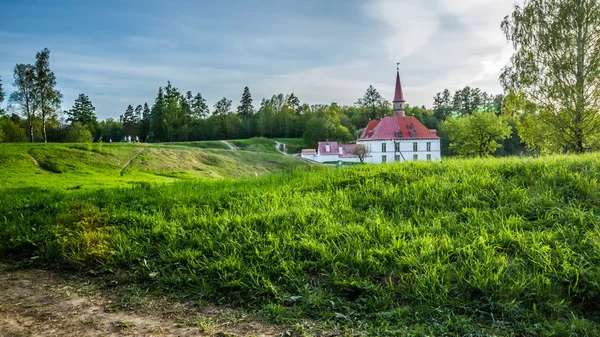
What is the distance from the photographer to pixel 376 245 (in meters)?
4.61

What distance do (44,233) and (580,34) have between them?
2324 cm

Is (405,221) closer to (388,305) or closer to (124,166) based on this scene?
(388,305)

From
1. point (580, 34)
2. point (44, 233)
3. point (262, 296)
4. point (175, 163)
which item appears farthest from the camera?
point (175, 163)

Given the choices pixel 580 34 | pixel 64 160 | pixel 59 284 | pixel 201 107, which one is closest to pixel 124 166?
pixel 64 160

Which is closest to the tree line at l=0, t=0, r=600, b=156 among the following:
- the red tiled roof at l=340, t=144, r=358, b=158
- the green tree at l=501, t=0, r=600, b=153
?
the green tree at l=501, t=0, r=600, b=153

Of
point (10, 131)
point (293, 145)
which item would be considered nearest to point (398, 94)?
point (293, 145)

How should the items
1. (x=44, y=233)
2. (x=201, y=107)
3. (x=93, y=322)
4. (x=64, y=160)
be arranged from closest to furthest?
(x=93, y=322) → (x=44, y=233) → (x=64, y=160) → (x=201, y=107)

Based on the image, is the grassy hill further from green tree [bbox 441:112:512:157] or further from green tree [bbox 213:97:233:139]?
green tree [bbox 213:97:233:139]

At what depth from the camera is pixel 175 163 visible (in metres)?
32.8

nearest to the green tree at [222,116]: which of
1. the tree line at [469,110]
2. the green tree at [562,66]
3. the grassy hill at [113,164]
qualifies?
the tree line at [469,110]

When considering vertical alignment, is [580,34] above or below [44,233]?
above

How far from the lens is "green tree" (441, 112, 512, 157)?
50500 mm

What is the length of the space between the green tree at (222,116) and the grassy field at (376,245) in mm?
89824

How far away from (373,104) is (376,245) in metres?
115
